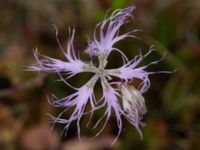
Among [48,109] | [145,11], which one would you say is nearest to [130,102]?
[48,109]

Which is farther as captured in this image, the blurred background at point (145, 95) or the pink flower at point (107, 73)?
the blurred background at point (145, 95)

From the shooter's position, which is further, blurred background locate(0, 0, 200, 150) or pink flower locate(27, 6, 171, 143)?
blurred background locate(0, 0, 200, 150)

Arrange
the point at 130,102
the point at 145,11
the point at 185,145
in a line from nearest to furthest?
the point at 130,102
the point at 185,145
the point at 145,11

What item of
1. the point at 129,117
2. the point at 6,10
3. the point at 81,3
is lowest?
the point at 129,117

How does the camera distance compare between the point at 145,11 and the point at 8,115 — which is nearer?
the point at 8,115

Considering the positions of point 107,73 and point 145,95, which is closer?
point 107,73

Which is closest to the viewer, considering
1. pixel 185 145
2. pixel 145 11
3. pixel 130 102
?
pixel 130 102

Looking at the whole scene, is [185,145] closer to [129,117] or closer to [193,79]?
[193,79]

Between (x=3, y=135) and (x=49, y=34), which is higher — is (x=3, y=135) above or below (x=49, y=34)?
below
